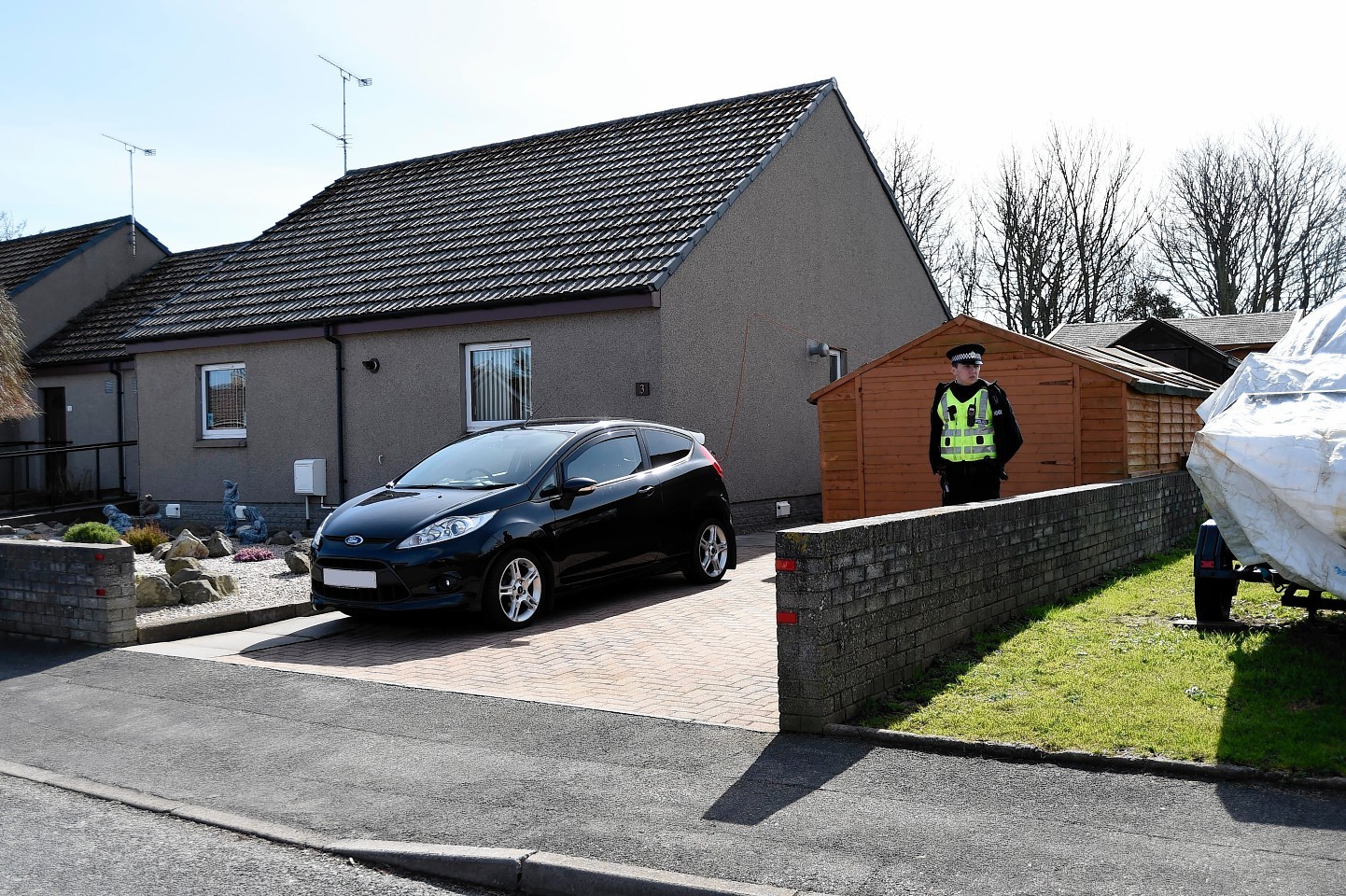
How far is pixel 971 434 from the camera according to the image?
947 cm

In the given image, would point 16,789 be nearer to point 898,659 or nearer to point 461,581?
point 461,581

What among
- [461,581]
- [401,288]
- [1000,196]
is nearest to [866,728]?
Answer: [461,581]

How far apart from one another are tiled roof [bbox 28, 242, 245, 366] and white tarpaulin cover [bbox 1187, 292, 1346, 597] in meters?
20.5

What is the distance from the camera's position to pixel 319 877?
14.7 ft

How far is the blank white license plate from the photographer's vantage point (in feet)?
29.0

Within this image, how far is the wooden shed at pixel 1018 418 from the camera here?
43.1ft

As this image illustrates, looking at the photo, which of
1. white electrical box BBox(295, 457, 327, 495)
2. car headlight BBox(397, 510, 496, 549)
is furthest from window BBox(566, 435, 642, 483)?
white electrical box BBox(295, 457, 327, 495)

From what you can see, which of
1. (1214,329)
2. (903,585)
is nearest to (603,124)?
(903,585)

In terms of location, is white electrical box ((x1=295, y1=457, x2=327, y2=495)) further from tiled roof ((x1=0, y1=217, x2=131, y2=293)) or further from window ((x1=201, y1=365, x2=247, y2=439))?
tiled roof ((x1=0, y1=217, x2=131, y2=293))

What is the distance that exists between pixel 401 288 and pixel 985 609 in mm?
11448

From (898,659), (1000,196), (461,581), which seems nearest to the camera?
(898,659)

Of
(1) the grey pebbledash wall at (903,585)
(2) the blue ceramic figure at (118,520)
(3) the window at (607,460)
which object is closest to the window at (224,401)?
(2) the blue ceramic figure at (118,520)

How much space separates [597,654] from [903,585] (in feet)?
8.12

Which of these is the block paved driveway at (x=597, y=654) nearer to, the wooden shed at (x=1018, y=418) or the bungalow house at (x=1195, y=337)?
the wooden shed at (x=1018, y=418)
